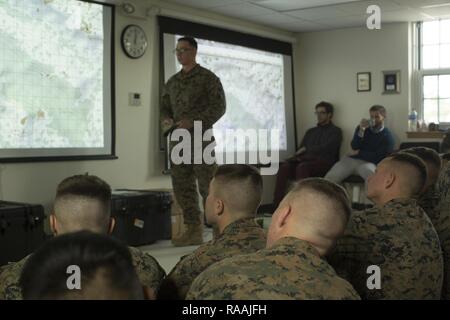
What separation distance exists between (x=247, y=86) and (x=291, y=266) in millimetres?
5980

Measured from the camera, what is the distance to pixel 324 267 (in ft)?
3.81

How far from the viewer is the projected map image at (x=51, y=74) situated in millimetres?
4504

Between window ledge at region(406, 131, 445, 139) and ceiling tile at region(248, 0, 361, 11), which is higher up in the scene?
ceiling tile at region(248, 0, 361, 11)

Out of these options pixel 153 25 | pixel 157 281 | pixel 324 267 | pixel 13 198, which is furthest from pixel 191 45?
pixel 324 267

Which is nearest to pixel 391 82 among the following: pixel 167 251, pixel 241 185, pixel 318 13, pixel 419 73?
pixel 419 73

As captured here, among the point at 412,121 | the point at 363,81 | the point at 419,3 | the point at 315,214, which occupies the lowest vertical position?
the point at 315,214

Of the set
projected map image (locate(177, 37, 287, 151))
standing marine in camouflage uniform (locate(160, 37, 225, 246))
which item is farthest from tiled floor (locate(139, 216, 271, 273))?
projected map image (locate(177, 37, 287, 151))

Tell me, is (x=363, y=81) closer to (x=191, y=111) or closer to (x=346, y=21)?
(x=346, y=21)

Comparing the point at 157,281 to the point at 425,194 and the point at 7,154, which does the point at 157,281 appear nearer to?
the point at 425,194

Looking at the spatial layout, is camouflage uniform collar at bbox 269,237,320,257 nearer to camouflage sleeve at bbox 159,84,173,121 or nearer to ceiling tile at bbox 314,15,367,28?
camouflage sleeve at bbox 159,84,173,121

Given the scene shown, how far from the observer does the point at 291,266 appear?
3.67ft

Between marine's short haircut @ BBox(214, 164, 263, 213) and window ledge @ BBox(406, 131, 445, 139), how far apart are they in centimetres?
534

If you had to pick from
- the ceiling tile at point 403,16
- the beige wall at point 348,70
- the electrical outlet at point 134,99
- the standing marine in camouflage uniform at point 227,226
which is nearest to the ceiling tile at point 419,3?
the ceiling tile at point 403,16

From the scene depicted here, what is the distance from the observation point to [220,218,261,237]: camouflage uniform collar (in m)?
1.79
